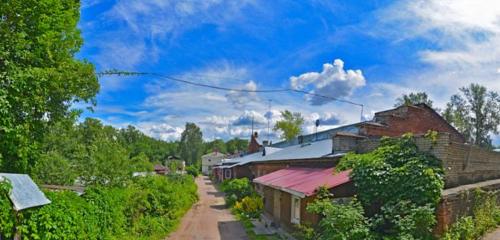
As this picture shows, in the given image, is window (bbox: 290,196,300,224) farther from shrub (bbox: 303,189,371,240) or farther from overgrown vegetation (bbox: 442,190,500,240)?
overgrown vegetation (bbox: 442,190,500,240)

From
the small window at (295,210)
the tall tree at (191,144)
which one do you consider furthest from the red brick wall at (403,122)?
the tall tree at (191,144)

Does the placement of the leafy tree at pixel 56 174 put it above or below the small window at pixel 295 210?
above

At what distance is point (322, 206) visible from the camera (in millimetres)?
11680

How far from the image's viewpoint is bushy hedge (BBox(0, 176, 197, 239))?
7.86m

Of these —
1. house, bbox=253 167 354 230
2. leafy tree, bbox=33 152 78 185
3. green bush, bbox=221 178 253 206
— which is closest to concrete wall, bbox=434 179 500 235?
house, bbox=253 167 354 230

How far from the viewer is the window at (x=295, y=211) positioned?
53.0 ft

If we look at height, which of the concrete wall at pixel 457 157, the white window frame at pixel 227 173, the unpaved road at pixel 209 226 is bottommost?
the unpaved road at pixel 209 226

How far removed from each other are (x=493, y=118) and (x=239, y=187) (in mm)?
35200

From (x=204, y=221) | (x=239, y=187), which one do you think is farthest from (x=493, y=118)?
(x=204, y=221)

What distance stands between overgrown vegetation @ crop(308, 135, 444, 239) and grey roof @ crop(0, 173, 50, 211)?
7.03 meters

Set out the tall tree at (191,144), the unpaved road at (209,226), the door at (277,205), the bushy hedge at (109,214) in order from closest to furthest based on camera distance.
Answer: the bushy hedge at (109,214), the unpaved road at (209,226), the door at (277,205), the tall tree at (191,144)

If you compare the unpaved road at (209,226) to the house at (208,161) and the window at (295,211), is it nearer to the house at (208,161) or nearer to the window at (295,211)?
the window at (295,211)

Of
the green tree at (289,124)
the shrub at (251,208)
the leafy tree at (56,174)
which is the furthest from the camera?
the green tree at (289,124)

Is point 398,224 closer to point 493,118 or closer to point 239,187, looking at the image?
point 239,187
